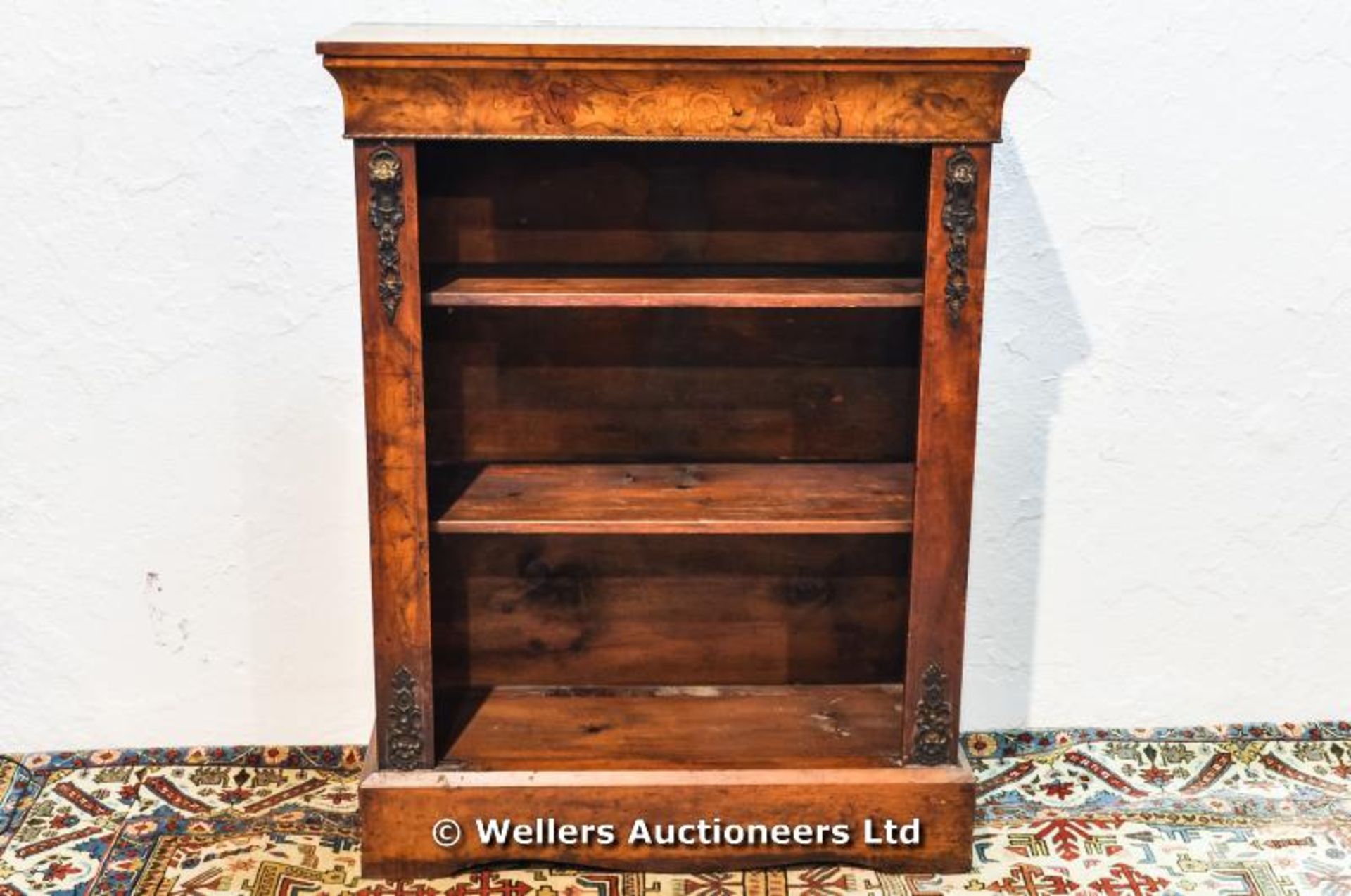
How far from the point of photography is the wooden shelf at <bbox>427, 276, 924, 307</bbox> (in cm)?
230

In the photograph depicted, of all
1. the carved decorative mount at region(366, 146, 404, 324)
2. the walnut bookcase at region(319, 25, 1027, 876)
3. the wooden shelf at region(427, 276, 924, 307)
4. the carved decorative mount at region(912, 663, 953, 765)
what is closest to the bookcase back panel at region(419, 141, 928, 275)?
the walnut bookcase at region(319, 25, 1027, 876)

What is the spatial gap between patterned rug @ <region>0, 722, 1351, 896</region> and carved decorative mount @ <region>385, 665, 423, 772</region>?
0.18 meters

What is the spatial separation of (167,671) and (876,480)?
3.99ft

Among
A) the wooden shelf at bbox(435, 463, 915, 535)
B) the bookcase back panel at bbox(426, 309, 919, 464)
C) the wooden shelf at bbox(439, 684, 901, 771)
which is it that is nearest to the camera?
the wooden shelf at bbox(435, 463, 915, 535)

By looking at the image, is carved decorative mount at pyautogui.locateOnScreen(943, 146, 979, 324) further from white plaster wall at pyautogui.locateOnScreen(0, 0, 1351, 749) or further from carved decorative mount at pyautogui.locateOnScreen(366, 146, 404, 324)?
carved decorative mount at pyautogui.locateOnScreen(366, 146, 404, 324)

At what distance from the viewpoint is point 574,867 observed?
2.50 m

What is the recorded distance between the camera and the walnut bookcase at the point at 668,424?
2199 millimetres

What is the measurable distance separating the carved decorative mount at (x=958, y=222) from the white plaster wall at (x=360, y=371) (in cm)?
43

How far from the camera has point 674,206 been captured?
2553 millimetres

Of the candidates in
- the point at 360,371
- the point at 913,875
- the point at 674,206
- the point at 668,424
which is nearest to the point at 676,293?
the point at 674,206

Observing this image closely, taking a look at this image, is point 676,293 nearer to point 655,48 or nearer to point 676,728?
point 655,48

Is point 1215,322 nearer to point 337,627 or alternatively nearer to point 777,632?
point 777,632

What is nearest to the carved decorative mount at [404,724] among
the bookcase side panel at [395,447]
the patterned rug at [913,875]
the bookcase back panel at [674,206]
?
the bookcase side panel at [395,447]

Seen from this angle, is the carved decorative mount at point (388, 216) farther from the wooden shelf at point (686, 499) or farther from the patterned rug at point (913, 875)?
the patterned rug at point (913, 875)
